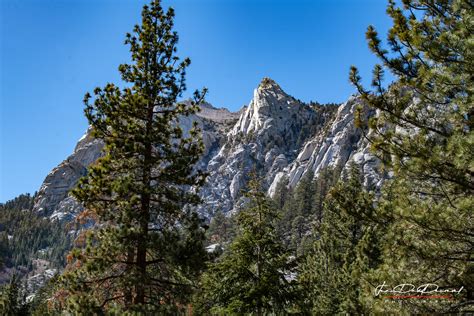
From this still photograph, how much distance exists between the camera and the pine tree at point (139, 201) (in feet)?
38.2

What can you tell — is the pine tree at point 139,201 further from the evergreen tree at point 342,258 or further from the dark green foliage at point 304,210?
the dark green foliage at point 304,210

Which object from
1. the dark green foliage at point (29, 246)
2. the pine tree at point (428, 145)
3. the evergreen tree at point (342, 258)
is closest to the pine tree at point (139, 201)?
the evergreen tree at point (342, 258)

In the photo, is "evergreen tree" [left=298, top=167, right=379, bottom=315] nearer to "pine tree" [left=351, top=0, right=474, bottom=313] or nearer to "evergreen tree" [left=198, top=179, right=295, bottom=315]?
"evergreen tree" [left=198, top=179, right=295, bottom=315]

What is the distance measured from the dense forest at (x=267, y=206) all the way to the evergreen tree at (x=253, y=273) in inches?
1.7

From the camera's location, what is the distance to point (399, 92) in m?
8.93

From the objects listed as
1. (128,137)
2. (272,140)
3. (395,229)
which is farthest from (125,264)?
(272,140)

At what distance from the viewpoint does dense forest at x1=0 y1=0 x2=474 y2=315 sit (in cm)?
768

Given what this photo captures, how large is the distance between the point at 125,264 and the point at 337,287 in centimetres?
1472

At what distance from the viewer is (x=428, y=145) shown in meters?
8.09

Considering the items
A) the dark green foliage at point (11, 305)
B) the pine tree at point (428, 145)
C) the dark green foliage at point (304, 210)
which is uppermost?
the dark green foliage at point (304, 210)

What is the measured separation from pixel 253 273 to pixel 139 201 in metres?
4.33

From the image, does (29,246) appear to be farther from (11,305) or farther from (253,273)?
(253,273)

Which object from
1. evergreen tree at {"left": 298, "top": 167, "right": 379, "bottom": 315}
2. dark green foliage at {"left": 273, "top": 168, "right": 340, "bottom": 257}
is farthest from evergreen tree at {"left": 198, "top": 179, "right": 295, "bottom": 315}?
dark green foliage at {"left": 273, "top": 168, "right": 340, "bottom": 257}

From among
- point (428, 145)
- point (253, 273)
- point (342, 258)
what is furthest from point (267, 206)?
point (342, 258)
